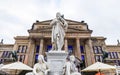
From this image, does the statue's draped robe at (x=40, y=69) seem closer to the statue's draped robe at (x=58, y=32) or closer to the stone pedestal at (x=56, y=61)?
the stone pedestal at (x=56, y=61)

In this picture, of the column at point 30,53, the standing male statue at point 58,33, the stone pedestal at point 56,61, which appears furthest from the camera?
the column at point 30,53

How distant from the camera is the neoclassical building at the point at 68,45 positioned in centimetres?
3497

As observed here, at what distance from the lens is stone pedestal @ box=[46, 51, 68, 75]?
18.9 feet

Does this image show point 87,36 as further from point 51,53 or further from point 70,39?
point 51,53

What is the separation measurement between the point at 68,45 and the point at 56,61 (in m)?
32.9

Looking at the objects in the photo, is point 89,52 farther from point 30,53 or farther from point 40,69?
point 40,69

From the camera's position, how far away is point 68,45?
38844 mm

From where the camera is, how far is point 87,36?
36.0 metres

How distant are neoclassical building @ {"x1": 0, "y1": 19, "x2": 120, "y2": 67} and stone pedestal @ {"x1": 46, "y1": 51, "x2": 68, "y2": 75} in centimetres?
2722

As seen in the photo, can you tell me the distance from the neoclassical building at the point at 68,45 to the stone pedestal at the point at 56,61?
27219mm

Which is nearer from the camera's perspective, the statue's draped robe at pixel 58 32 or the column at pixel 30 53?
the statue's draped robe at pixel 58 32

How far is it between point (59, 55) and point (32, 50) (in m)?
31.1

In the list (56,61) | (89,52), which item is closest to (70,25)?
(89,52)

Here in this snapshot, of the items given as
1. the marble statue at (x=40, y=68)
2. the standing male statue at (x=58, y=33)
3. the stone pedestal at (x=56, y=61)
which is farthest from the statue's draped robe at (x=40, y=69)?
the standing male statue at (x=58, y=33)
